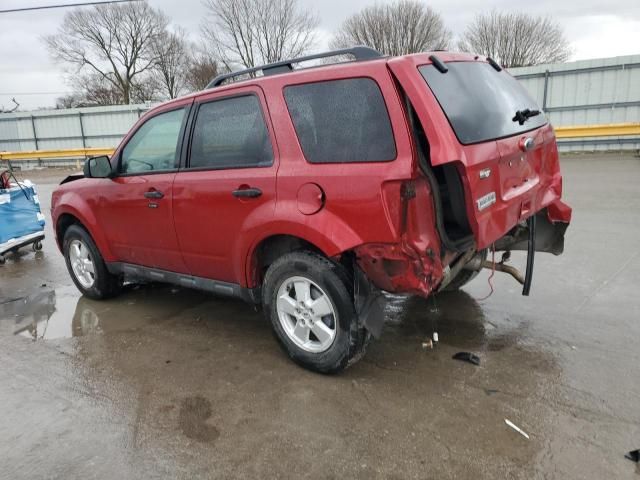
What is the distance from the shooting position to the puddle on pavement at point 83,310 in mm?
4523

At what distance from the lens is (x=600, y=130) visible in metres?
15.1

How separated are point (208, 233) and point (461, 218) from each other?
184 cm

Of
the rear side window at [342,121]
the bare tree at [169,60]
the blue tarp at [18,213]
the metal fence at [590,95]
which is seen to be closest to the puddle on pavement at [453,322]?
the rear side window at [342,121]

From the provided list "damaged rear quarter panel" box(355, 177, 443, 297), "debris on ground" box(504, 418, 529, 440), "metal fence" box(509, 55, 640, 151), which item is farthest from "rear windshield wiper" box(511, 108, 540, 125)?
Answer: "metal fence" box(509, 55, 640, 151)

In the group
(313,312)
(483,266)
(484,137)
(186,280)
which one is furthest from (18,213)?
(484,137)

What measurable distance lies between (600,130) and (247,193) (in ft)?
49.0

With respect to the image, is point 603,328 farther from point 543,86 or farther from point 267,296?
point 543,86

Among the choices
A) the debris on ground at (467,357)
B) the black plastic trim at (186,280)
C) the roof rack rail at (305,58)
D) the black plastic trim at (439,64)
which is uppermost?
the roof rack rail at (305,58)

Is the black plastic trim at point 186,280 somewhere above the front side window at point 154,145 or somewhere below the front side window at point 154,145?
below

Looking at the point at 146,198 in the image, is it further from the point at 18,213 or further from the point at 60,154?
the point at 60,154

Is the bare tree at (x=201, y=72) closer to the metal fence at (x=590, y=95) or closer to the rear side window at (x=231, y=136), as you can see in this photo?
the metal fence at (x=590, y=95)

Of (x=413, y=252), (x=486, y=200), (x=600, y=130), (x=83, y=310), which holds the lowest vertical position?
(x=83, y=310)

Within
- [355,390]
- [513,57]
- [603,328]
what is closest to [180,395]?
[355,390]

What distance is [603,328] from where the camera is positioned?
384 cm
